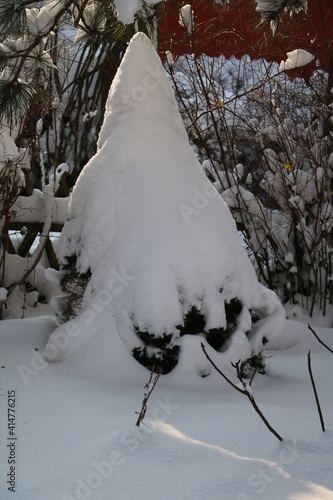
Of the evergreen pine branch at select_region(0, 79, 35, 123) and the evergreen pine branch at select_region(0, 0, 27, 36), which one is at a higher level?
the evergreen pine branch at select_region(0, 0, 27, 36)

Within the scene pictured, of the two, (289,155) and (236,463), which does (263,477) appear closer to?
(236,463)

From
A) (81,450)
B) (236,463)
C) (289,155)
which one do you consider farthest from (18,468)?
(289,155)

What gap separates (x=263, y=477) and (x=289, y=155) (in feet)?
10.5

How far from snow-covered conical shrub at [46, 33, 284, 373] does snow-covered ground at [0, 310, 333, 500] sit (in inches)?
5.3

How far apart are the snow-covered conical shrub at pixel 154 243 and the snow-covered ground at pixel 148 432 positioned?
0.44 feet

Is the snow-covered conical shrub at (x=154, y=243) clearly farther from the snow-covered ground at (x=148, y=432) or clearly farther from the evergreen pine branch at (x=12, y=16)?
the evergreen pine branch at (x=12, y=16)

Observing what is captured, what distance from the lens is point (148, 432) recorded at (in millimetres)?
2480

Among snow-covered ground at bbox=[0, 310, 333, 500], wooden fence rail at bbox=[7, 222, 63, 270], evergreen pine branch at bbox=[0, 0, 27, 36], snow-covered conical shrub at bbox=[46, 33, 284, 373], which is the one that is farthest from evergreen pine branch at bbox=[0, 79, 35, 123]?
wooden fence rail at bbox=[7, 222, 63, 270]

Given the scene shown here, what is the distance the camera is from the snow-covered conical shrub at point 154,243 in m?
3.11

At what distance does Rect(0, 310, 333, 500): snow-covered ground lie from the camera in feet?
6.83

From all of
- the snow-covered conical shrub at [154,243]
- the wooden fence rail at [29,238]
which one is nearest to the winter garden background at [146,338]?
the snow-covered conical shrub at [154,243]

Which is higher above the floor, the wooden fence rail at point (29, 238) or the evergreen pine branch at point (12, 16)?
the evergreen pine branch at point (12, 16)

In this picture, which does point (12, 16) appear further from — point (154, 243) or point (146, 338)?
point (146, 338)

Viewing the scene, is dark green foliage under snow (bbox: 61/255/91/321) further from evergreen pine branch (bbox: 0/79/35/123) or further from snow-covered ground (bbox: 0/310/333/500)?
evergreen pine branch (bbox: 0/79/35/123)
